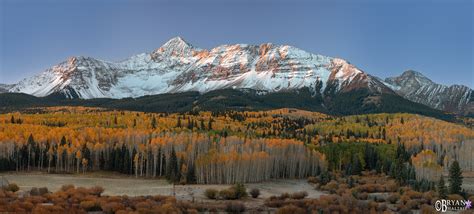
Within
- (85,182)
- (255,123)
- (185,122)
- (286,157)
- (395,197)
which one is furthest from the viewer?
(255,123)

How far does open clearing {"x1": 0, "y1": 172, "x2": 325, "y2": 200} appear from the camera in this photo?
259 ft

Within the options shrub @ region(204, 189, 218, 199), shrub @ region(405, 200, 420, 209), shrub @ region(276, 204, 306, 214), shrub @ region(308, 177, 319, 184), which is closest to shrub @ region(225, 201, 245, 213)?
shrub @ region(276, 204, 306, 214)

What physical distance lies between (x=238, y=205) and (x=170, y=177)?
3672 centimetres

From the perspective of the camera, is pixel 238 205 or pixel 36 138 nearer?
pixel 238 205

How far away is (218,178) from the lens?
93875 mm

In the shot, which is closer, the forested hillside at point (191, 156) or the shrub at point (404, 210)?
the shrub at point (404, 210)

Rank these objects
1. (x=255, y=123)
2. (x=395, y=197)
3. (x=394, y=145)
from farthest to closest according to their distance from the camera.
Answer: (x=255, y=123)
(x=394, y=145)
(x=395, y=197)

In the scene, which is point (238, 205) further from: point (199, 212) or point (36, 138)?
point (36, 138)

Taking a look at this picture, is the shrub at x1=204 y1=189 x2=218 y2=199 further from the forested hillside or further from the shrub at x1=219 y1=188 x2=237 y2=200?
the forested hillside

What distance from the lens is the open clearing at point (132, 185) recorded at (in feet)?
259

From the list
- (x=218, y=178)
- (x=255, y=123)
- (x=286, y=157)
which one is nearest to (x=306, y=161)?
(x=286, y=157)

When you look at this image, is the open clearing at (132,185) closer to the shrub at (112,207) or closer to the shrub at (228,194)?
the shrub at (228,194)

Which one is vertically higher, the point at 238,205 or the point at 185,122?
the point at 185,122

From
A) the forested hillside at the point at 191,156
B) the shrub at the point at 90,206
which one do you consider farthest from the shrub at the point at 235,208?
the forested hillside at the point at 191,156
